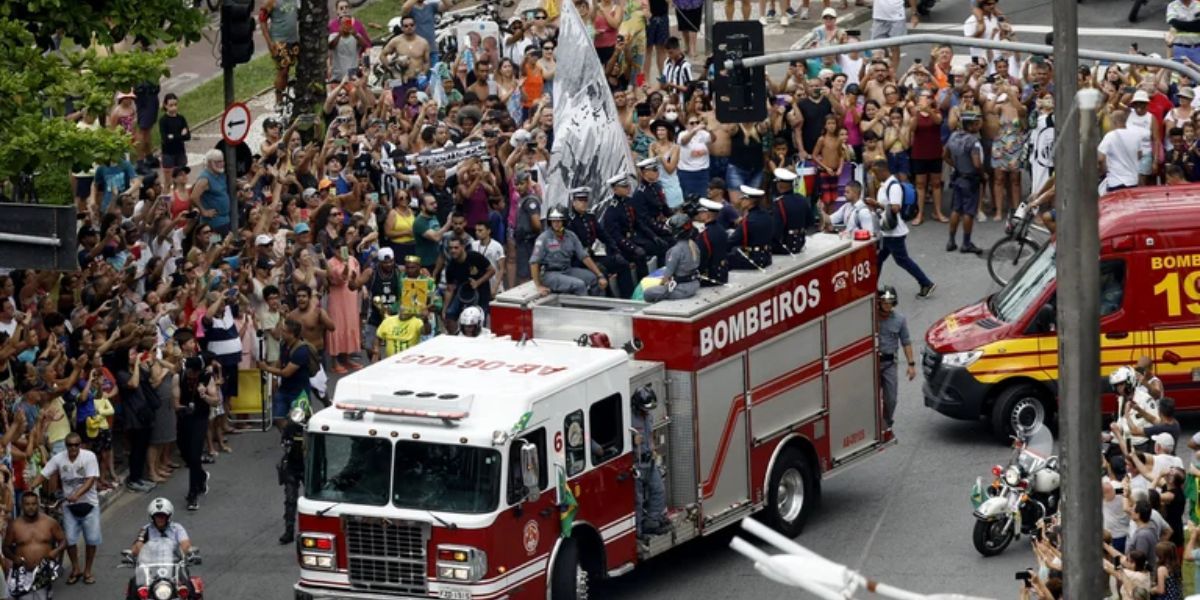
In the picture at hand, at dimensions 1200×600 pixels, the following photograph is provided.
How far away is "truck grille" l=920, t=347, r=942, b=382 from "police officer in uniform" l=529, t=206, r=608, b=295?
145 inches

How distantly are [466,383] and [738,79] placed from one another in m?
5.97

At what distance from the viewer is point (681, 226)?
24078 millimetres

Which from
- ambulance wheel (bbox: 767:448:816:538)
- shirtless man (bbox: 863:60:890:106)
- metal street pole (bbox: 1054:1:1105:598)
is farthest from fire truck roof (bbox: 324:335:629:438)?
shirtless man (bbox: 863:60:890:106)

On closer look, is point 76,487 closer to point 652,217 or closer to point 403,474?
point 403,474

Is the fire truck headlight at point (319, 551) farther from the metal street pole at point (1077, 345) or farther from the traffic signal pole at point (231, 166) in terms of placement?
the traffic signal pole at point (231, 166)

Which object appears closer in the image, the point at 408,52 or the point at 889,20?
the point at 408,52

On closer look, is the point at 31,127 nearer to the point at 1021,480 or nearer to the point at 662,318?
the point at 662,318

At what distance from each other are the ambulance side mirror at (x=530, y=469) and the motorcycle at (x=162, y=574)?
3.00 meters

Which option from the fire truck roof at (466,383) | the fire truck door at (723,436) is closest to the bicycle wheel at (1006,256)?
the fire truck door at (723,436)

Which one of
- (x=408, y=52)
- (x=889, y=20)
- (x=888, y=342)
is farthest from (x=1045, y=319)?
(x=408, y=52)

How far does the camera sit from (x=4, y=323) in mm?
24359

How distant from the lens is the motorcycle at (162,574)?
2089cm

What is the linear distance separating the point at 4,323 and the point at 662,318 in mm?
6632

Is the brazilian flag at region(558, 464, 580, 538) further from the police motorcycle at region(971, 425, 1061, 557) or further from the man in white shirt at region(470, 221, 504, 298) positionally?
the man in white shirt at region(470, 221, 504, 298)
